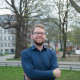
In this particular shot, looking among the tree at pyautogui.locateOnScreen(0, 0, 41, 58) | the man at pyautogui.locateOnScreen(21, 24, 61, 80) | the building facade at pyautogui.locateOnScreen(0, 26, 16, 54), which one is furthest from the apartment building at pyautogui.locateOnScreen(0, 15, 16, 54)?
the man at pyautogui.locateOnScreen(21, 24, 61, 80)

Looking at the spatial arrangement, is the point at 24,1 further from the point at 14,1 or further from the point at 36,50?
the point at 36,50

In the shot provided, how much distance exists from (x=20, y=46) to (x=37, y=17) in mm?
7538

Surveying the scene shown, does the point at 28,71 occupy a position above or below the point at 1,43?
above

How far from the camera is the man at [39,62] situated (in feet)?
8.43

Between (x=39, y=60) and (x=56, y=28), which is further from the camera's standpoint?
(x=56, y=28)

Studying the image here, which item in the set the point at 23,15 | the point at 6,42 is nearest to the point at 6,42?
the point at 6,42

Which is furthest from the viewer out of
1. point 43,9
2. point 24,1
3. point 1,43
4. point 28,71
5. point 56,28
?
point 1,43

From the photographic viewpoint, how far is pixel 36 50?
2746 mm

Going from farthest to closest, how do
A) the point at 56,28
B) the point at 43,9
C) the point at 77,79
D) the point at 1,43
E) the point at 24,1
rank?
the point at 1,43 < the point at 56,28 < the point at 24,1 < the point at 43,9 < the point at 77,79

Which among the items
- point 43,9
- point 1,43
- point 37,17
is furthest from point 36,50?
point 1,43

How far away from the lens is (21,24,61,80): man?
8.43 feet

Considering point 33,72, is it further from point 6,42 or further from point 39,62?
point 6,42

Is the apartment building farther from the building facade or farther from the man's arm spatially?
the man's arm

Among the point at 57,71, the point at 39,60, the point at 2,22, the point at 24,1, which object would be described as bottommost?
the point at 57,71
